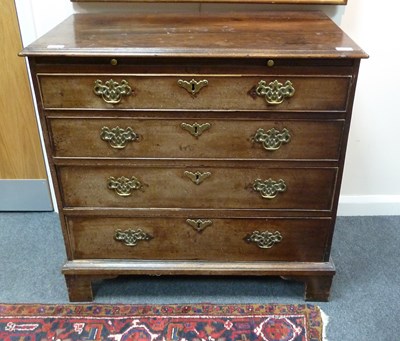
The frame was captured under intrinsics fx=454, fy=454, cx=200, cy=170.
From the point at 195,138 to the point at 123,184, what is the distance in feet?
0.97

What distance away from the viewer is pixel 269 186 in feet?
4.98

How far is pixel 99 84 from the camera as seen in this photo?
1.36 m

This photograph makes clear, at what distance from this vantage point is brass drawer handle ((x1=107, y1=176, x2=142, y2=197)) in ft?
4.97

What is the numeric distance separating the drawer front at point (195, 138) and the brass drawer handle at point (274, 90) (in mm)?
85

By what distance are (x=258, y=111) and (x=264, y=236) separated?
0.47m

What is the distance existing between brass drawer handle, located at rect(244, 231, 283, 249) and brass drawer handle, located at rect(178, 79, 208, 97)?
563 mm

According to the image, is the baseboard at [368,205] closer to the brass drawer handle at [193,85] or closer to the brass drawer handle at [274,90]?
the brass drawer handle at [274,90]

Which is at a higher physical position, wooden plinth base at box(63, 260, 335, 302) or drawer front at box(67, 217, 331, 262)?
drawer front at box(67, 217, 331, 262)

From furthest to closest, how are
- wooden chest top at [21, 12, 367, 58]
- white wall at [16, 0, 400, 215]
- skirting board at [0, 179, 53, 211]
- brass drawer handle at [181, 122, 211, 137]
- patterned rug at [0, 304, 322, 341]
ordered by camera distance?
skirting board at [0, 179, 53, 211], white wall at [16, 0, 400, 215], patterned rug at [0, 304, 322, 341], brass drawer handle at [181, 122, 211, 137], wooden chest top at [21, 12, 367, 58]

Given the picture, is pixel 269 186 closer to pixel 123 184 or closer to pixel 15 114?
pixel 123 184

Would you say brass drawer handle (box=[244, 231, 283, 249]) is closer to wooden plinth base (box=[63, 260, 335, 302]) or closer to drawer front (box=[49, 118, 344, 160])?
wooden plinth base (box=[63, 260, 335, 302])

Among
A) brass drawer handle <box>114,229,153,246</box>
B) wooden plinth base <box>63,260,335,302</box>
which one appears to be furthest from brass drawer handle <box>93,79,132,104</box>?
wooden plinth base <box>63,260,335,302</box>

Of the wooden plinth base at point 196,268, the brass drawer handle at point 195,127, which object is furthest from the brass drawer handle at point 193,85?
the wooden plinth base at point 196,268

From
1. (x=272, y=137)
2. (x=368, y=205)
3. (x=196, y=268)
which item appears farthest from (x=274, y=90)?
(x=368, y=205)
